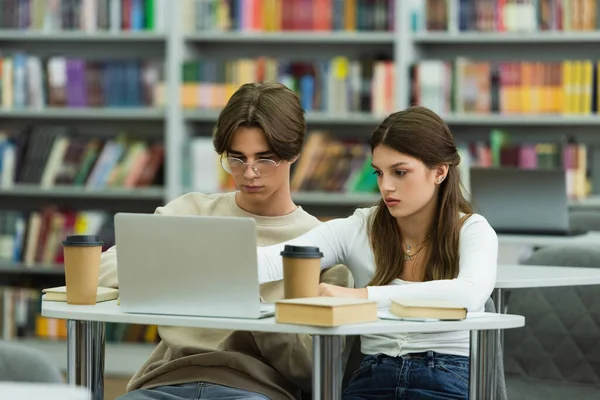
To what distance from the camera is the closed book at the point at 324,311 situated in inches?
75.6

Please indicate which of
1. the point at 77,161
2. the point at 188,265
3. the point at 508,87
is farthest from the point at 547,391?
the point at 77,161

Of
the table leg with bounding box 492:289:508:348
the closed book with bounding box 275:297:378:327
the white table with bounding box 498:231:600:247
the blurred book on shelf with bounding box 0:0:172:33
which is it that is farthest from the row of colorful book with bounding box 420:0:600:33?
the closed book with bounding box 275:297:378:327

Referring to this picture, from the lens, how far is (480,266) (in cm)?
229

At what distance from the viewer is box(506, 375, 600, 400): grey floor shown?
2.93 m

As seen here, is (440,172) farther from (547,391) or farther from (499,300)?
(547,391)

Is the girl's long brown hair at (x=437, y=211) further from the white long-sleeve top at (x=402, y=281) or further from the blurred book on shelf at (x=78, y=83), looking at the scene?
the blurred book on shelf at (x=78, y=83)

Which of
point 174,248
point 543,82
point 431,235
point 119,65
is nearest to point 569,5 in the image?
point 543,82

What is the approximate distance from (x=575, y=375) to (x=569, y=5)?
2.65m

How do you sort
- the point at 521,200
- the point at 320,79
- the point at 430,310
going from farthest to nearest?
the point at 320,79
the point at 521,200
the point at 430,310

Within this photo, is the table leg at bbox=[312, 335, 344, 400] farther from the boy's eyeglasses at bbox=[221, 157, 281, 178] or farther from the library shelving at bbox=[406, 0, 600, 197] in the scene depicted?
the library shelving at bbox=[406, 0, 600, 197]

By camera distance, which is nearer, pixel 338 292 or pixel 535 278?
pixel 338 292

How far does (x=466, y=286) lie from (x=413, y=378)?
0.23m

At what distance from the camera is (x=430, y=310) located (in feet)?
6.69

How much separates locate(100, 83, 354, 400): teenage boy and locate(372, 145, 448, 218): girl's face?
0.22m
